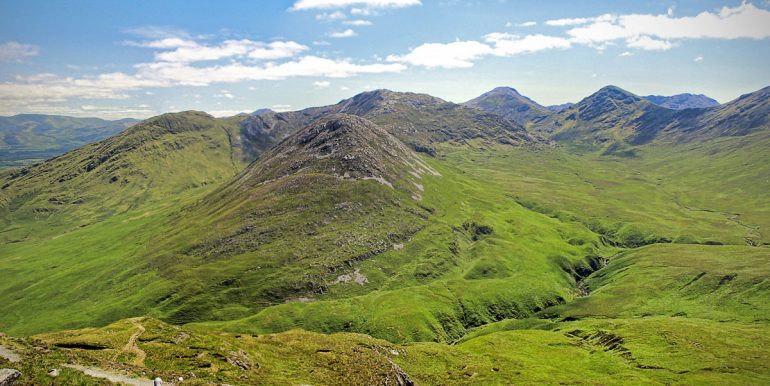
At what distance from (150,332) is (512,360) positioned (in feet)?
304

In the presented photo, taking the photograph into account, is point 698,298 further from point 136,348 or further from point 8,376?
point 8,376

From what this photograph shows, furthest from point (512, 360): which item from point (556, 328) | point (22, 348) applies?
point (22, 348)

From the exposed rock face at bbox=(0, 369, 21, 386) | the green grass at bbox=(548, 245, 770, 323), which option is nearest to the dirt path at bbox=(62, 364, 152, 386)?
the exposed rock face at bbox=(0, 369, 21, 386)

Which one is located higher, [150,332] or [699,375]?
[150,332]

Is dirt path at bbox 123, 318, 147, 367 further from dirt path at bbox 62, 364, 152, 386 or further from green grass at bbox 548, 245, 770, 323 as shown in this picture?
green grass at bbox 548, 245, 770, 323

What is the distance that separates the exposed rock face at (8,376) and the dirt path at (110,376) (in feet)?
24.9

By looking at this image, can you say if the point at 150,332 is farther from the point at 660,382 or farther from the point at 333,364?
the point at 660,382

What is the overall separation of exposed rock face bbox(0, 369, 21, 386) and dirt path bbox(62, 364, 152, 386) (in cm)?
760

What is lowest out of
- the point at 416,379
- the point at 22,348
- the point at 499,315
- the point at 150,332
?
the point at 499,315

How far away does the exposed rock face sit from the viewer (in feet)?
113

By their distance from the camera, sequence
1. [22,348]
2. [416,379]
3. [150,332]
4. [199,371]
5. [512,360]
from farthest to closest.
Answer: [512,360] < [416,379] < [150,332] < [199,371] < [22,348]

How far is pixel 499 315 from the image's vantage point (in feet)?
622

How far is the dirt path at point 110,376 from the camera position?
144 feet

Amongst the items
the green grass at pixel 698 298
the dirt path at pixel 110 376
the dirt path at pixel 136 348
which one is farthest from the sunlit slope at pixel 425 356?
the green grass at pixel 698 298
